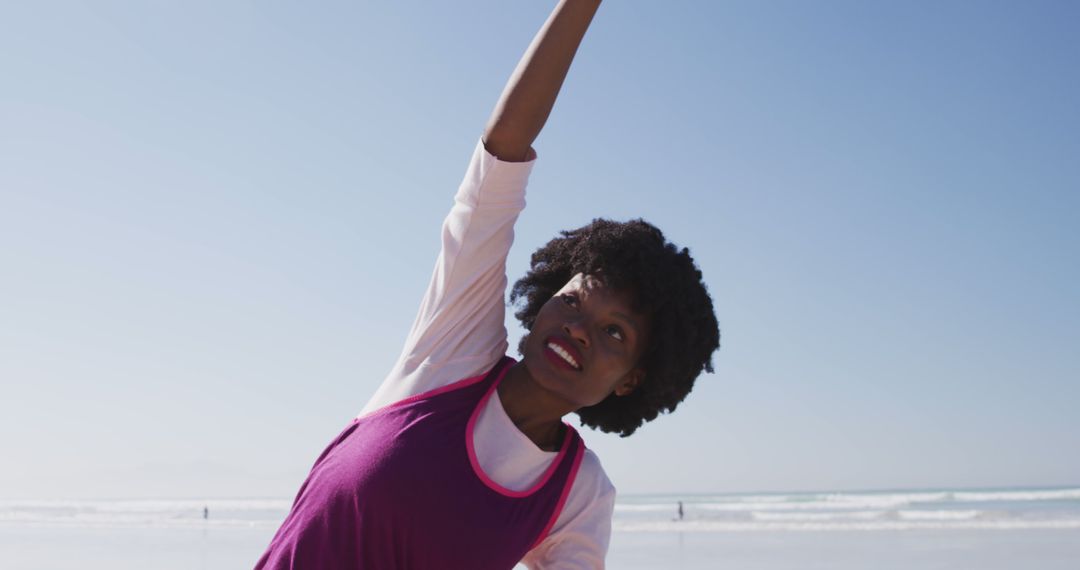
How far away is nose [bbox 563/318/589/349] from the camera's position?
2.45 meters

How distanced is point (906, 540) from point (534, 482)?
13692 millimetres

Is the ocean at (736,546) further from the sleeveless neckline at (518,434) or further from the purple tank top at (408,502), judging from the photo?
the purple tank top at (408,502)

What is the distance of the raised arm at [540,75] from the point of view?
7.35ft

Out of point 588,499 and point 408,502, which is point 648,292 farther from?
point 408,502

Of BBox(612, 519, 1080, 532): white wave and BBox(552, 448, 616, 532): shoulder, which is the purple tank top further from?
BBox(612, 519, 1080, 532): white wave

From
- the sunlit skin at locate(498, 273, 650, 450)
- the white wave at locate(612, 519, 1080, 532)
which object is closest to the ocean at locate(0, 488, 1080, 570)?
the white wave at locate(612, 519, 1080, 532)

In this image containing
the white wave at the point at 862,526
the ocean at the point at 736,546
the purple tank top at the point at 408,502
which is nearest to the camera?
the purple tank top at the point at 408,502

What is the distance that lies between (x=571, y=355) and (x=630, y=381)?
36cm

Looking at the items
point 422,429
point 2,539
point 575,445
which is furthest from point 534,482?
point 2,539

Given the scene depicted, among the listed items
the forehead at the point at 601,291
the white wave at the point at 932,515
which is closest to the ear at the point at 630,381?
the forehead at the point at 601,291

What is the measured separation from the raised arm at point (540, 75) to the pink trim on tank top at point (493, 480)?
61 cm

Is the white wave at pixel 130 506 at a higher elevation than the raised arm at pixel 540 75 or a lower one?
lower

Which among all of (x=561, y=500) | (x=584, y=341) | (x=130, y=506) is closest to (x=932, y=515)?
(x=561, y=500)

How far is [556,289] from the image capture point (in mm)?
2873
